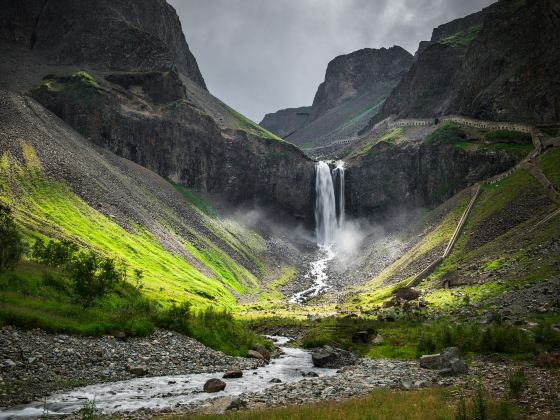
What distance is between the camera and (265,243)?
14112 centimetres

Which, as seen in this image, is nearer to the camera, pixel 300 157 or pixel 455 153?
pixel 455 153

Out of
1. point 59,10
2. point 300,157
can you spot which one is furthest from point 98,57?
point 300,157

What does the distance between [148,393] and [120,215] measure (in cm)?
8013

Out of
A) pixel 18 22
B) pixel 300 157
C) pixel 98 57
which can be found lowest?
pixel 300 157

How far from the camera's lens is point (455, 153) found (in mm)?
127438

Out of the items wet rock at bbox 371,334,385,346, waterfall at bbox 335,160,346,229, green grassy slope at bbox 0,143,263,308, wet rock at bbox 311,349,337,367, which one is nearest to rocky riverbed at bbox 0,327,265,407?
wet rock at bbox 311,349,337,367

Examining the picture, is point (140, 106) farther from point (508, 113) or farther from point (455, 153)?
point (508, 113)

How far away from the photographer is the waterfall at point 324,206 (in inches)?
6280

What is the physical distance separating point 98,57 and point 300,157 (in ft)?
356

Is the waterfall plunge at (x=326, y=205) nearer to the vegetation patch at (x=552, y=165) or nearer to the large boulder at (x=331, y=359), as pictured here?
the vegetation patch at (x=552, y=165)

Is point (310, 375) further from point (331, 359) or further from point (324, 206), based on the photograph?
point (324, 206)

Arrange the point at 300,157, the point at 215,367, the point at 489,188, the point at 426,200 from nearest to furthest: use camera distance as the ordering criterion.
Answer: the point at 215,367
the point at 489,188
the point at 426,200
the point at 300,157

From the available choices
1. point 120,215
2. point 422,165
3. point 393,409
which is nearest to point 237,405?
point 393,409

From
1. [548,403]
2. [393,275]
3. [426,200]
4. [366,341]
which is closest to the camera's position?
[548,403]
